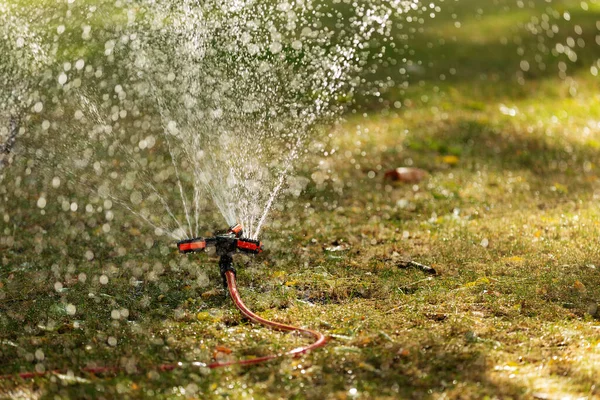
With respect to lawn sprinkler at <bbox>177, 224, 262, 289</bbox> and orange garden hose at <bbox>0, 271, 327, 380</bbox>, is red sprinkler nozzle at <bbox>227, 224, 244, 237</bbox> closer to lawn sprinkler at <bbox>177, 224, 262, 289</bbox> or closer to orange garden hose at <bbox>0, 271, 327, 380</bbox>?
lawn sprinkler at <bbox>177, 224, 262, 289</bbox>

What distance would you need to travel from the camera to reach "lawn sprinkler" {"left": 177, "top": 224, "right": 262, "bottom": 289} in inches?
177

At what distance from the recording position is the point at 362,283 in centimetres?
477

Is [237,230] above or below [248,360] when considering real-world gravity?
above

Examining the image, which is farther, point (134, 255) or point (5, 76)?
point (5, 76)

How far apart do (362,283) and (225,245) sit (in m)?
0.99

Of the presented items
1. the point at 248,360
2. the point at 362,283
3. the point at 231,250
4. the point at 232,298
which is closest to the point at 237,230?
the point at 231,250

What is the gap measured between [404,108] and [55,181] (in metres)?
4.86

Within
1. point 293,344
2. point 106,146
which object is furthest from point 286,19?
point 293,344

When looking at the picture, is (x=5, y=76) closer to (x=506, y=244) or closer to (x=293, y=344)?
(x=293, y=344)

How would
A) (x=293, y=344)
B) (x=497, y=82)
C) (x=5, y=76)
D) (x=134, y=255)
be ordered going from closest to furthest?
(x=293, y=344) < (x=134, y=255) < (x=5, y=76) < (x=497, y=82)

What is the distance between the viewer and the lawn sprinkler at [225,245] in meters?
4.49

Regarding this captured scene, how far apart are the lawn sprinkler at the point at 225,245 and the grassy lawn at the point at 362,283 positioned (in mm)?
225

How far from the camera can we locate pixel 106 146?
24.0 ft

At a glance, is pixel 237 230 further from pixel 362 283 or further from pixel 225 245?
pixel 362 283
